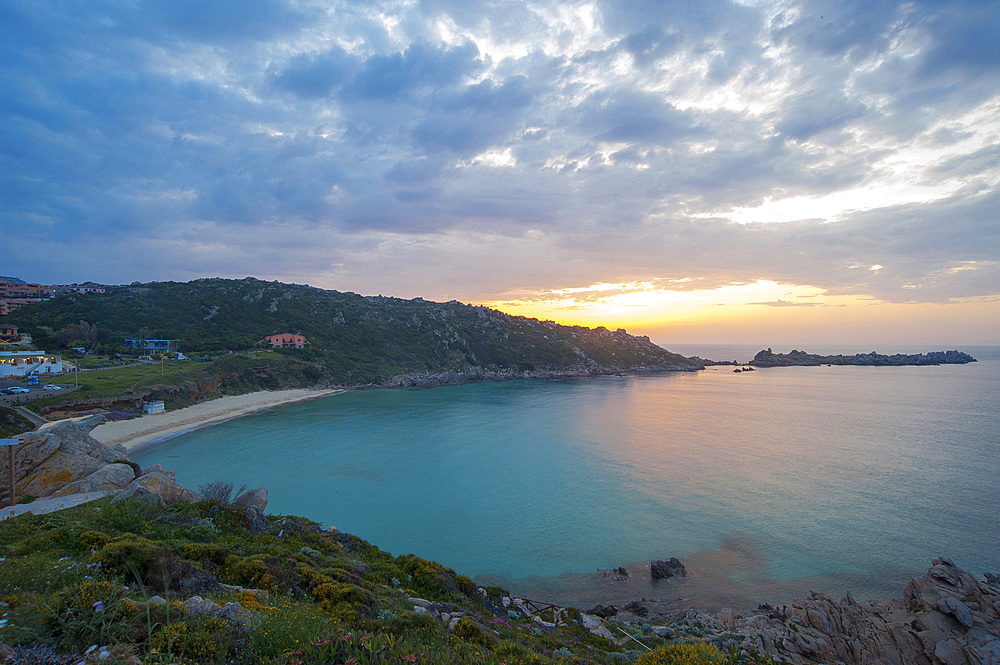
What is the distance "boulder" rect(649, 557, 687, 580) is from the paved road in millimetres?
18371

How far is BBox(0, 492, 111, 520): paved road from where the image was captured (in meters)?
11.5

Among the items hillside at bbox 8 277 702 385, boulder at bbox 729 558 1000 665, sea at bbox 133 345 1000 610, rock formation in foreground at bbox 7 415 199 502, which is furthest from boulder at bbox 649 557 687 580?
hillside at bbox 8 277 702 385

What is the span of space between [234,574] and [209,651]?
4.37 metres

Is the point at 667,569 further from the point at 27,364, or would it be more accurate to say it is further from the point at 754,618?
the point at 27,364

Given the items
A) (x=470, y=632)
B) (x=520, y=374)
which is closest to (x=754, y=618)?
(x=470, y=632)

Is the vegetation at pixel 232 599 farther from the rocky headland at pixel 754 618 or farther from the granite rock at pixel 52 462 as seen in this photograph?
the granite rock at pixel 52 462

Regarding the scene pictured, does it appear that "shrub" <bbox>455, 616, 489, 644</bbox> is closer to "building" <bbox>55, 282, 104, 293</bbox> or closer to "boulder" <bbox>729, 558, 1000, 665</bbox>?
"boulder" <bbox>729, 558, 1000, 665</bbox>

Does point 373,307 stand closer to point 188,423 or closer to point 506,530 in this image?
point 188,423

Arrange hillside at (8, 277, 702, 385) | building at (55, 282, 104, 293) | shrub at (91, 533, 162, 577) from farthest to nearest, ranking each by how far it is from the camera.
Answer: building at (55, 282, 104, 293), hillside at (8, 277, 702, 385), shrub at (91, 533, 162, 577)

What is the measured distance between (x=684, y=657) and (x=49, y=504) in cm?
1688

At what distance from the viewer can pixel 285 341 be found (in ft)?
270

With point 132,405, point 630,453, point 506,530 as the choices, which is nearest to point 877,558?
point 506,530

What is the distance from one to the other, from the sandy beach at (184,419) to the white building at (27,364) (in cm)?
1259

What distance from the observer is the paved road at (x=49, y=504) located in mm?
11484
